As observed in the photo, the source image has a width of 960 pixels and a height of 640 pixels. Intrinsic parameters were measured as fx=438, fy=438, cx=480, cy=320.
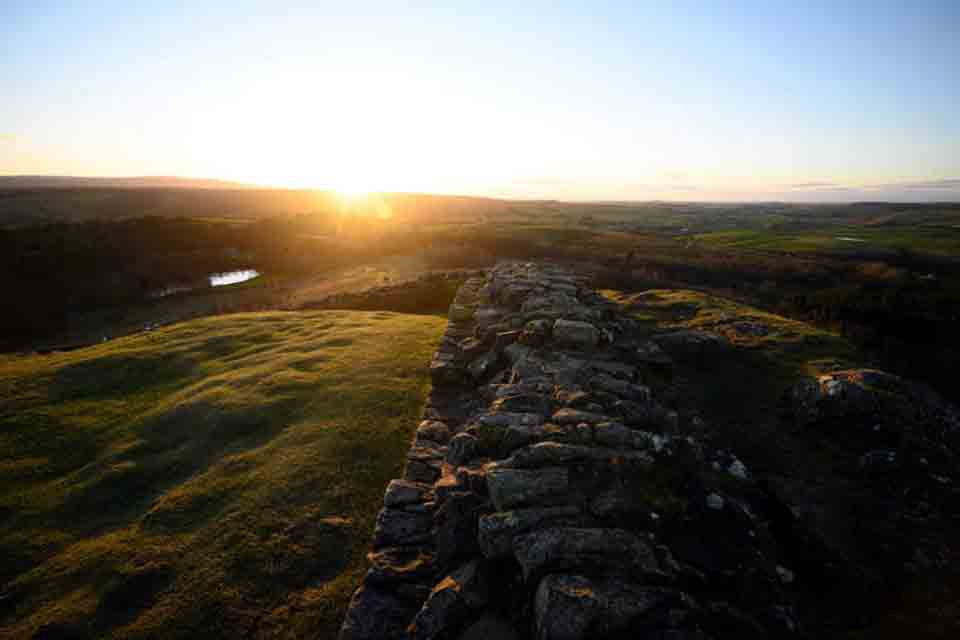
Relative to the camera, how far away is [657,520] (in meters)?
6.52

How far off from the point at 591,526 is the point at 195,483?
9062 mm

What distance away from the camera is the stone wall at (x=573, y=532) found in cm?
539

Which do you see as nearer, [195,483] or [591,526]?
[591,526]

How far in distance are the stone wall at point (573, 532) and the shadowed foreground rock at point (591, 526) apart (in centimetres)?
2

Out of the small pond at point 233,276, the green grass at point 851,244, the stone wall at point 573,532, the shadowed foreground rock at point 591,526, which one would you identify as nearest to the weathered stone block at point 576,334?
the shadowed foreground rock at point 591,526

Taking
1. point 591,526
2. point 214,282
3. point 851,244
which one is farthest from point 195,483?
point 851,244

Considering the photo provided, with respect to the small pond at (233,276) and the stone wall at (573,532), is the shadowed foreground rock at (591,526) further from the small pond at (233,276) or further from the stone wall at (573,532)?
the small pond at (233,276)

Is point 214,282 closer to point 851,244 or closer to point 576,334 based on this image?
point 576,334

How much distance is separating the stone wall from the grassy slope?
1.41 metres

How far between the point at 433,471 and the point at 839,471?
968 centimetres

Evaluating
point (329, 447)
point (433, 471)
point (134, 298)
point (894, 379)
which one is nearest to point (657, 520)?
point (433, 471)

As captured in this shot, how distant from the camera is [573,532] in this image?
6199mm

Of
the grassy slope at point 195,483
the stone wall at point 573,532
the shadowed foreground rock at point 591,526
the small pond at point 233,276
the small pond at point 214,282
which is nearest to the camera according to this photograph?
the stone wall at point 573,532

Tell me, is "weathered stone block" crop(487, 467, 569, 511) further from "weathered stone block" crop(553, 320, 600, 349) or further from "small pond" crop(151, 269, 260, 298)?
"small pond" crop(151, 269, 260, 298)
